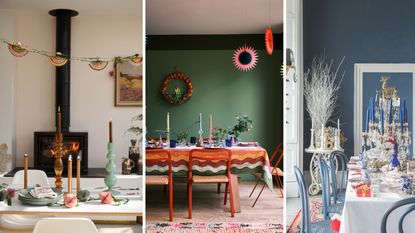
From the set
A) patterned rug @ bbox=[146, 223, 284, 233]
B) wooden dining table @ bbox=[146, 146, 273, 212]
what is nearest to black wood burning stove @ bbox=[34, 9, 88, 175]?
wooden dining table @ bbox=[146, 146, 273, 212]

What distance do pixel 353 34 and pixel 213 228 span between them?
3598 mm

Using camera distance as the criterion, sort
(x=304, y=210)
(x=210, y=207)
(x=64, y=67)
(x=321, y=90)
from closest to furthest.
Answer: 1. (x=304, y=210)
2. (x=210, y=207)
3. (x=321, y=90)
4. (x=64, y=67)

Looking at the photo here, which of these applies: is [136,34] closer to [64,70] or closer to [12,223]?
[64,70]

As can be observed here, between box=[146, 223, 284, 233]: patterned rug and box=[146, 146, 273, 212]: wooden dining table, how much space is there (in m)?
0.51

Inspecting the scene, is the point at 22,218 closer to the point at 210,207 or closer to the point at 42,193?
the point at 42,193

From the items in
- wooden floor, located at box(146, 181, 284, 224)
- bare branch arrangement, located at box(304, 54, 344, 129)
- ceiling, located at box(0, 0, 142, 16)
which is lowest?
wooden floor, located at box(146, 181, 284, 224)

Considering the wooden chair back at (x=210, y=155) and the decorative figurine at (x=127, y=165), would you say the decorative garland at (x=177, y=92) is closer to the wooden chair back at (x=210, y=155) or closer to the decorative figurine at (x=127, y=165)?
the decorative figurine at (x=127, y=165)

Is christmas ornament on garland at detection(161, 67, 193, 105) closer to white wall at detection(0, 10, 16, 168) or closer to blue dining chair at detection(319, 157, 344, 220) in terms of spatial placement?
white wall at detection(0, 10, 16, 168)

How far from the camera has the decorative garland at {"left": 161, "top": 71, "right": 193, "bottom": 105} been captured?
7.78 meters

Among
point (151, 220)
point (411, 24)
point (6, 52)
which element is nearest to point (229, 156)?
point (151, 220)

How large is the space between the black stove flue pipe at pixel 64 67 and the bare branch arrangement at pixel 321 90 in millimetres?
3402

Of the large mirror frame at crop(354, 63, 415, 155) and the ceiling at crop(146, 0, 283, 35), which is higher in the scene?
the ceiling at crop(146, 0, 283, 35)

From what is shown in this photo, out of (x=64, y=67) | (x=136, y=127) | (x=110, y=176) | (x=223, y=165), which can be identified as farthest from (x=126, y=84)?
(x=110, y=176)

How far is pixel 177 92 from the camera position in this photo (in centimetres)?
780
